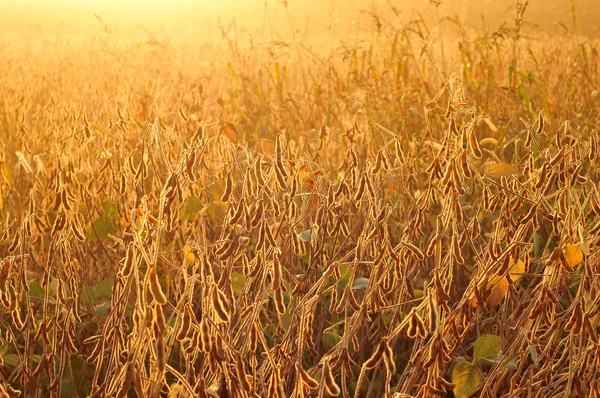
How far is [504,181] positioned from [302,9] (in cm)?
1964

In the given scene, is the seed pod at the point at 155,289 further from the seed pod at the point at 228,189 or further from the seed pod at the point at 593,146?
the seed pod at the point at 593,146

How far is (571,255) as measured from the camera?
0.98 meters

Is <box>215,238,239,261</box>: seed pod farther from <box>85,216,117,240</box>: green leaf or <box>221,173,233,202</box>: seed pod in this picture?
<box>85,216,117,240</box>: green leaf

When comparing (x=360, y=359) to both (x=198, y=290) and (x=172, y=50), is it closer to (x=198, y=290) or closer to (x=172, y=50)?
(x=198, y=290)

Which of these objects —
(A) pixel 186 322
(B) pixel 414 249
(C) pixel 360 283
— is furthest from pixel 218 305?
(C) pixel 360 283

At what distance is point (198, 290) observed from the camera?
1783mm

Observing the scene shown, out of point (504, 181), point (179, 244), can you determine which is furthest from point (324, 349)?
point (504, 181)

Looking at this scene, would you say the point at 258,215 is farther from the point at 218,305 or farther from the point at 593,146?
the point at 593,146

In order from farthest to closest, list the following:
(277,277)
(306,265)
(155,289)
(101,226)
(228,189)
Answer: (306,265) → (101,226) → (228,189) → (277,277) → (155,289)

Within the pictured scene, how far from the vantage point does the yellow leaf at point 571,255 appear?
3.16 feet

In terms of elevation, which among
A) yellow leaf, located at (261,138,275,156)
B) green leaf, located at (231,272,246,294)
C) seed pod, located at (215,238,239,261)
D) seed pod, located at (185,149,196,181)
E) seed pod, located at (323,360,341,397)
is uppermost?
seed pod, located at (185,149,196,181)

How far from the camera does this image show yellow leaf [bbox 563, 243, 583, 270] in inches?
37.9

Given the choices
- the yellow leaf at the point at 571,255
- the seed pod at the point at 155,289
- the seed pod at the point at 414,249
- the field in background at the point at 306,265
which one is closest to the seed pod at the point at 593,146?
the field in background at the point at 306,265

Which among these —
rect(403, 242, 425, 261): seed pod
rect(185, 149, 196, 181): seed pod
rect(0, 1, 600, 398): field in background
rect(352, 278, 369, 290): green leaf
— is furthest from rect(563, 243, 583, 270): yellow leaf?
rect(185, 149, 196, 181): seed pod
